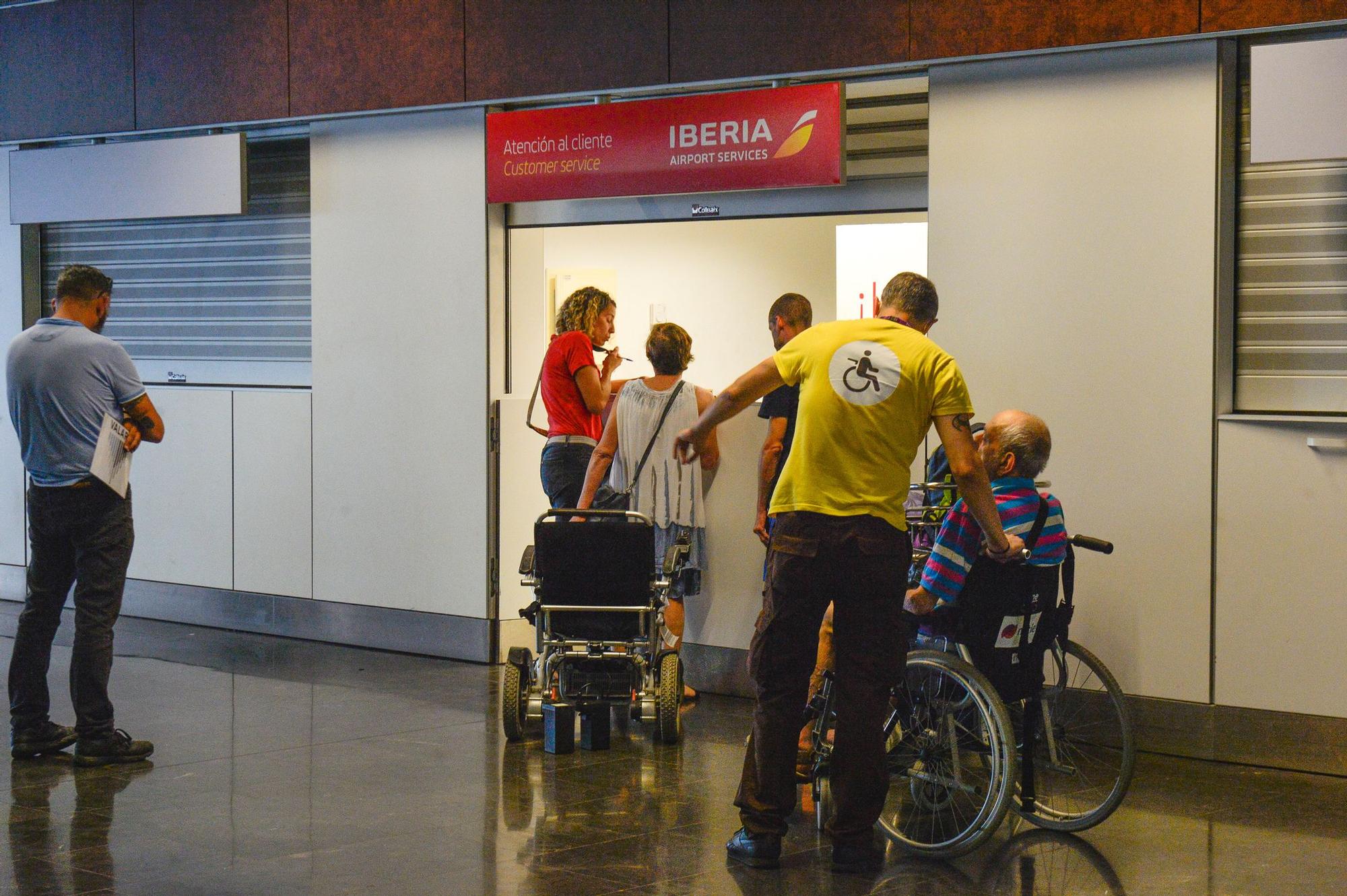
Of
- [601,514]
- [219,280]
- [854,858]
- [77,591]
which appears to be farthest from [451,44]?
[854,858]

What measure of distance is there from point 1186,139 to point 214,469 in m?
5.74

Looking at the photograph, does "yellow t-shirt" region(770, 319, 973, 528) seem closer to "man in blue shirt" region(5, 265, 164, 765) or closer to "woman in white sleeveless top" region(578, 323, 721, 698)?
"woman in white sleeveless top" region(578, 323, 721, 698)

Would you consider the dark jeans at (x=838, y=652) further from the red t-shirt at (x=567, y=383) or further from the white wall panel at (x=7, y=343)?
the white wall panel at (x=7, y=343)

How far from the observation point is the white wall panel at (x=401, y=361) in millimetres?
8086

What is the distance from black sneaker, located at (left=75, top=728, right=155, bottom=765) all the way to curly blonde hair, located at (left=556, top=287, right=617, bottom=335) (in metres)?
2.71

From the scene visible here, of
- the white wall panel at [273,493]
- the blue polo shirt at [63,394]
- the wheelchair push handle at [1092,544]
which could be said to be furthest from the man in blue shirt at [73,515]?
the wheelchair push handle at [1092,544]

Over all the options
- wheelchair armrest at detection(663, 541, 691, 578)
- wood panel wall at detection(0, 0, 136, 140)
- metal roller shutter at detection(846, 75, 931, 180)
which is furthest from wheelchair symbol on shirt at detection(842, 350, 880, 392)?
wood panel wall at detection(0, 0, 136, 140)

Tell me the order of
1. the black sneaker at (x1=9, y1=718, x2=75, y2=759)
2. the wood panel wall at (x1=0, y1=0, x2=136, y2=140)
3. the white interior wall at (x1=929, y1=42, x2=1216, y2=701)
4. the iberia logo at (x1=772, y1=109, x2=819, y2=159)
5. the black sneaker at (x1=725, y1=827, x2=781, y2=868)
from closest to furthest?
the black sneaker at (x1=725, y1=827, x2=781, y2=868), the black sneaker at (x1=9, y1=718, x2=75, y2=759), the white interior wall at (x1=929, y1=42, x2=1216, y2=701), the iberia logo at (x1=772, y1=109, x2=819, y2=159), the wood panel wall at (x1=0, y1=0, x2=136, y2=140)

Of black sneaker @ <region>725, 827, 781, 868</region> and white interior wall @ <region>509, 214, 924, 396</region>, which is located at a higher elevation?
white interior wall @ <region>509, 214, 924, 396</region>

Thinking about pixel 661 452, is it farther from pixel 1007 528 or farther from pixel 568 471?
pixel 1007 528

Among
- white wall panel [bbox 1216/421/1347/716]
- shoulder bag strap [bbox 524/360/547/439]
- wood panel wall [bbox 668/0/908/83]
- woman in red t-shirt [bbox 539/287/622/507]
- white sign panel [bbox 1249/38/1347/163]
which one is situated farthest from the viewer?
shoulder bag strap [bbox 524/360/547/439]

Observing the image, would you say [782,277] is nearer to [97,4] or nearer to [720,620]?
[720,620]

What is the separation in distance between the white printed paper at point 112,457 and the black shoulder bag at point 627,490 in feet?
6.42

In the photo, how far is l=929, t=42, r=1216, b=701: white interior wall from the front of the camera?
19.9ft
